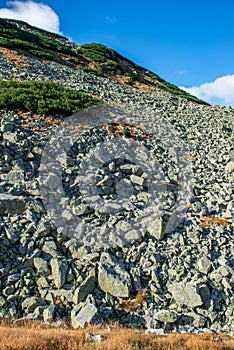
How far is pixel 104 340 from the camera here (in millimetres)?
7086

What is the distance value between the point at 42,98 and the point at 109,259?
11879 mm

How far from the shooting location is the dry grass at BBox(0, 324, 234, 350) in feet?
21.5

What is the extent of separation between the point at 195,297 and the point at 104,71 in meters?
33.8

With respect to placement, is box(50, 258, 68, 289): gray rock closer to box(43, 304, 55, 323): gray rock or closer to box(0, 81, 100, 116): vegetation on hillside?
box(43, 304, 55, 323): gray rock

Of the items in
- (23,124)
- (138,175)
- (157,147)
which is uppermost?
(23,124)

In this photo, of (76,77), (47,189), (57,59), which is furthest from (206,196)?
(57,59)

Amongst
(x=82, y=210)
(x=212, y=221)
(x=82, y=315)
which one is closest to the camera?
(x=82, y=315)

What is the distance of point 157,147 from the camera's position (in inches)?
668

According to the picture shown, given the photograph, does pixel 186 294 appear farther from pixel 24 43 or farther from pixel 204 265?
pixel 24 43

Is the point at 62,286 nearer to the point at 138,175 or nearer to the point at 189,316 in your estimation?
the point at 189,316

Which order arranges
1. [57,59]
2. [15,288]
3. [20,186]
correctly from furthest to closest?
1. [57,59]
2. [20,186]
3. [15,288]

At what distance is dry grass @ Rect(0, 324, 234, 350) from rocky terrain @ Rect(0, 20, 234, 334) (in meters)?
0.51

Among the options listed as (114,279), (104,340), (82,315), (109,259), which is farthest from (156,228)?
(104,340)

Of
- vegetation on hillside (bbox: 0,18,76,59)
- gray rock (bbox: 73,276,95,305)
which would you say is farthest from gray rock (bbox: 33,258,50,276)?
vegetation on hillside (bbox: 0,18,76,59)
